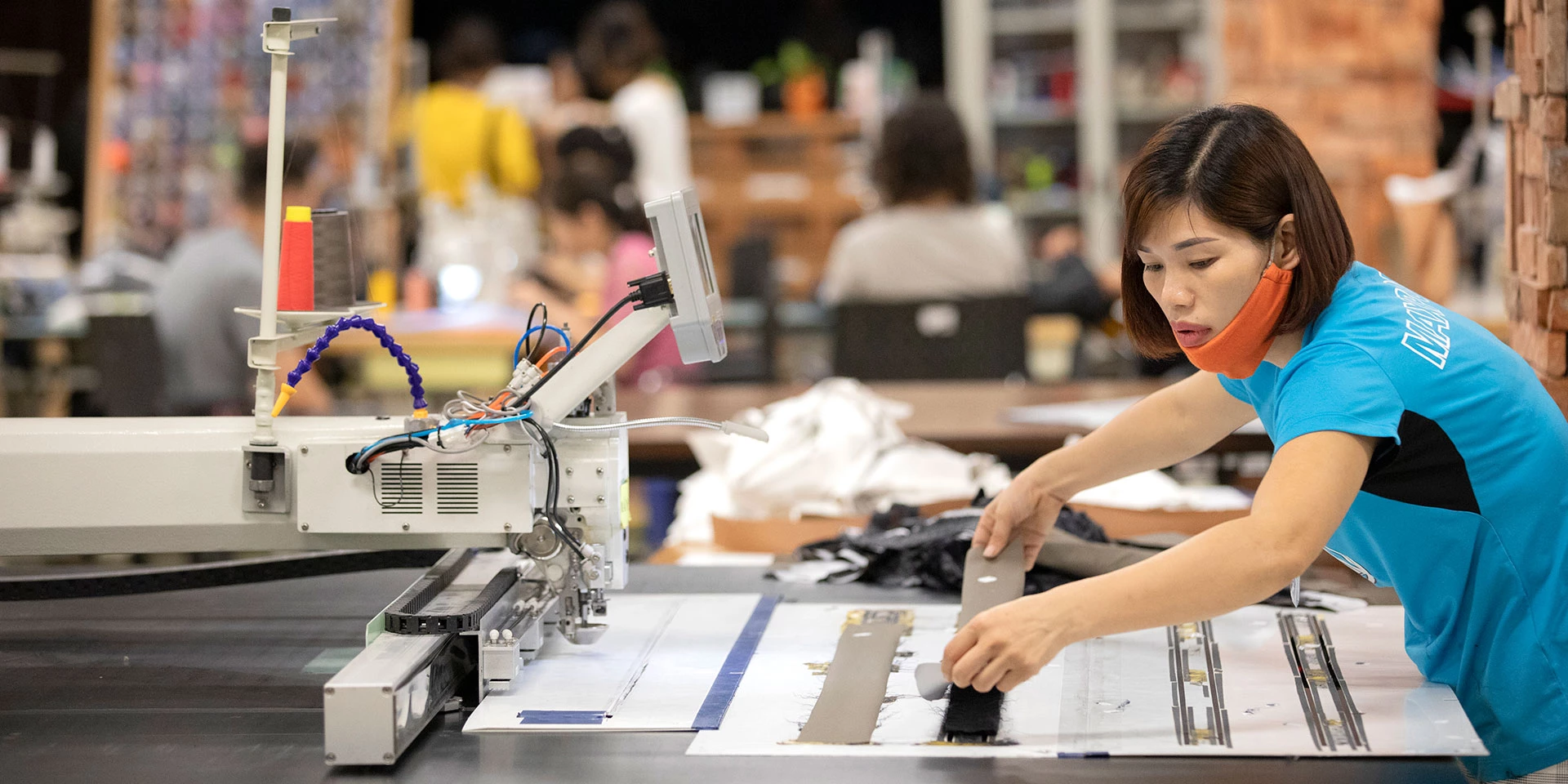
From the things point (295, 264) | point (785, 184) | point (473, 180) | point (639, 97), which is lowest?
point (295, 264)

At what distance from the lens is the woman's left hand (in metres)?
1.12

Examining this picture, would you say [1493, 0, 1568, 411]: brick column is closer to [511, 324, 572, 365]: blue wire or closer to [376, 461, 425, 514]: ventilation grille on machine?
[511, 324, 572, 365]: blue wire

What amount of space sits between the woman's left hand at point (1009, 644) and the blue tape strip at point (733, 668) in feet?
0.79

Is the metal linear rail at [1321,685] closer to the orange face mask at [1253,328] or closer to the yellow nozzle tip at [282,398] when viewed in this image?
the orange face mask at [1253,328]

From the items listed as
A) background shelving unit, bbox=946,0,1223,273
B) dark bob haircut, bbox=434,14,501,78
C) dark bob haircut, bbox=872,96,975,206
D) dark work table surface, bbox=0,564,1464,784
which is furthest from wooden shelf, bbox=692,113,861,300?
dark work table surface, bbox=0,564,1464,784

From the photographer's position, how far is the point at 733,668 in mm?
1410

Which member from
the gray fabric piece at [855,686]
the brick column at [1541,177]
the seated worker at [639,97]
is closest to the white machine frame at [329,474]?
the gray fabric piece at [855,686]

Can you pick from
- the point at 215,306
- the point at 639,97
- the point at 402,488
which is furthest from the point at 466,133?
the point at 402,488

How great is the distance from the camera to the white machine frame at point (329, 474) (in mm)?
1335

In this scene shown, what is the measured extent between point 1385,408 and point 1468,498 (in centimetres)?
16

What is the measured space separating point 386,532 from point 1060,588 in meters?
0.65

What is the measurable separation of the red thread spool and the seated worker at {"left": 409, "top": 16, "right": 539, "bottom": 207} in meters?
4.37

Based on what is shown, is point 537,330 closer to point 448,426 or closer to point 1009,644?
point 448,426

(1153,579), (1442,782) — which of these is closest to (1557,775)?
(1442,782)
